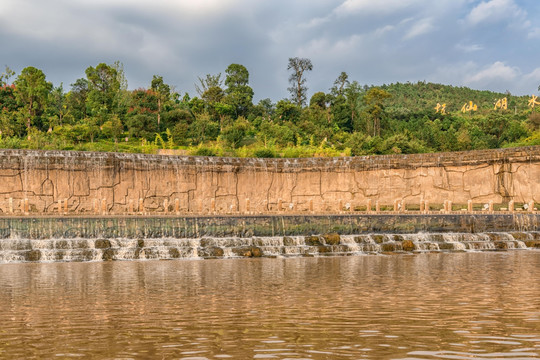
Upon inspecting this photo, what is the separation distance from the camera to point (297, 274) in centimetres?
1272

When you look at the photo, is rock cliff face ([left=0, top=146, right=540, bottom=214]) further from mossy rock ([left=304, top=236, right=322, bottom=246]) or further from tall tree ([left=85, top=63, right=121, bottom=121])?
tall tree ([left=85, top=63, right=121, bottom=121])

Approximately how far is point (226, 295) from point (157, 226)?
10492 mm

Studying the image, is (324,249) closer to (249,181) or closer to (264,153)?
(249,181)

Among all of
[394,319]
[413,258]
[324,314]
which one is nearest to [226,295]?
[324,314]

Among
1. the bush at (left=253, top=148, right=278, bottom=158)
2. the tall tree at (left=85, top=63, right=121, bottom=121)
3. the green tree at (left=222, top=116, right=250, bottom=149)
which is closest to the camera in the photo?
the bush at (left=253, top=148, right=278, bottom=158)

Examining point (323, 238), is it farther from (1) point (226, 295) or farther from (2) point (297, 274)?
(1) point (226, 295)

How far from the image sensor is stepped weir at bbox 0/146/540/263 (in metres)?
18.8

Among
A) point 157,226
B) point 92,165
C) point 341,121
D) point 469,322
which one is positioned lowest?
point 469,322

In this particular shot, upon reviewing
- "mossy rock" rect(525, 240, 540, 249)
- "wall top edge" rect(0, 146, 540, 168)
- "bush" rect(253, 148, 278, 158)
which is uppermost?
"bush" rect(253, 148, 278, 158)

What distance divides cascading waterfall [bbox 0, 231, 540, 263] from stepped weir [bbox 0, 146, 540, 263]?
0.03 metres

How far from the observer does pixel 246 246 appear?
733 inches

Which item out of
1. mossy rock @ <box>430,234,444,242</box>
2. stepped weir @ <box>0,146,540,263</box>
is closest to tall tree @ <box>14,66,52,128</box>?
stepped weir @ <box>0,146,540,263</box>

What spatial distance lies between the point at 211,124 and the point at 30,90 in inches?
546

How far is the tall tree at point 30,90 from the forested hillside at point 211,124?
0.08 m
